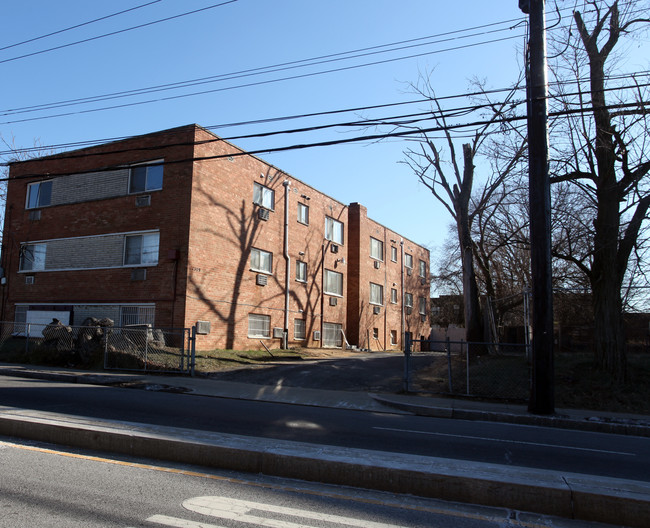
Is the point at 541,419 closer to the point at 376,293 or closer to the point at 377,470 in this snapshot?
the point at 377,470

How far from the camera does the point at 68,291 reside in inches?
871

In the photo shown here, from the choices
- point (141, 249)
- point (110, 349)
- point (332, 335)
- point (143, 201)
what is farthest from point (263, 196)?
point (110, 349)

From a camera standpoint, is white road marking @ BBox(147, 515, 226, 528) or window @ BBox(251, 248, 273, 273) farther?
window @ BBox(251, 248, 273, 273)

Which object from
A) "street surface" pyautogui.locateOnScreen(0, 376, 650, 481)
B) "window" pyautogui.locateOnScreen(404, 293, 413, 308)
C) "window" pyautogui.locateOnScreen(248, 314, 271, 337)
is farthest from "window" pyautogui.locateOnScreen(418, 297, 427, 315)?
"street surface" pyautogui.locateOnScreen(0, 376, 650, 481)

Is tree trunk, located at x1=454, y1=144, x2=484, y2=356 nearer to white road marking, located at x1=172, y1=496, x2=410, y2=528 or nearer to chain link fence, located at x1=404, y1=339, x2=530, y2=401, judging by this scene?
chain link fence, located at x1=404, y1=339, x2=530, y2=401

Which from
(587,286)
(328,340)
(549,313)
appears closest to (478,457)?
(549,313)

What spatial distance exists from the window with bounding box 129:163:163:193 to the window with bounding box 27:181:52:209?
512cm

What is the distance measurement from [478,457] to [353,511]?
2874 millimetres

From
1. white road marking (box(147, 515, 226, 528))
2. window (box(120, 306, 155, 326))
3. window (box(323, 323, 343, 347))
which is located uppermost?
window (box(120, 306, 155, 326))

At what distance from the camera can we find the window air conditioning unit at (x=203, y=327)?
19.5 metres

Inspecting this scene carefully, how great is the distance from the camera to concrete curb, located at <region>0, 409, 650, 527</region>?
15.1 ft

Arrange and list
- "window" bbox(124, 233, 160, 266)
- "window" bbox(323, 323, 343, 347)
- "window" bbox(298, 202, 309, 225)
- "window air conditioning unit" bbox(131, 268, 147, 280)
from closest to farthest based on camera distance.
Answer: "window air conditioning unit" bbox(131, 268, 147, 280) < "window" bbox(124, 233, 160, 266) < "window" bbox(298, 202, 309, 225) < "window" bbox(323, 323, 343, 347)

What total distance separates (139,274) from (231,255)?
3745mm

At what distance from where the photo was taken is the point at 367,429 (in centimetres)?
862
